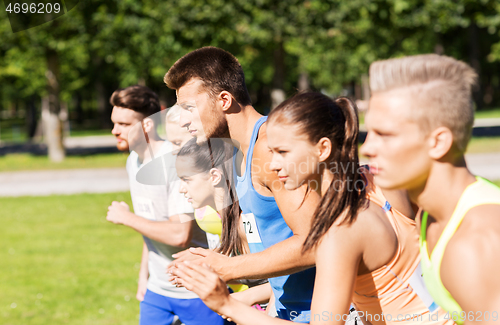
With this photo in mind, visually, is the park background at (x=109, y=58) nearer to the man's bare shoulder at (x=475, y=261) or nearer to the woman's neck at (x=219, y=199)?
the woman's neck at (x=219, y=199)

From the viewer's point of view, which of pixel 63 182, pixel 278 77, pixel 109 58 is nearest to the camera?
pixel 63 182

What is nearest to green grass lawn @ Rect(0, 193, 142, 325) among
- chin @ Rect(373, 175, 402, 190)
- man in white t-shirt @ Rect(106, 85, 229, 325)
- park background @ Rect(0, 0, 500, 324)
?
park background @ Rect(0, 0, 500, 324)

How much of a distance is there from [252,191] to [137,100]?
64.4 inches

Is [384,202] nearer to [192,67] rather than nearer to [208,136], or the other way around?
[208,136]

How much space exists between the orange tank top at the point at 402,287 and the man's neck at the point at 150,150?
1.85m

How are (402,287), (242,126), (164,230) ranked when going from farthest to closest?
(164,230), (242,126), (402,287)

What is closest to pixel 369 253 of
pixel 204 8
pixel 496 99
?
pixel 204 8

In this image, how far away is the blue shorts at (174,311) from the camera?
133 inches

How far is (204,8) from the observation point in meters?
15.1

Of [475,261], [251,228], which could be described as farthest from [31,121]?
[475,261]

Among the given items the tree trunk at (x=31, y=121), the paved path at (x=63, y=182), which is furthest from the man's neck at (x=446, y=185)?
the tree trunk at (x=31, y=121)

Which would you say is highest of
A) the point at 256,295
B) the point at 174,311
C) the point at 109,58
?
the point at 256,295

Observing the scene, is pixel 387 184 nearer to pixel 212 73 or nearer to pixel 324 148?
pixel 324 148

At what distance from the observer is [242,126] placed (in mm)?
2580
